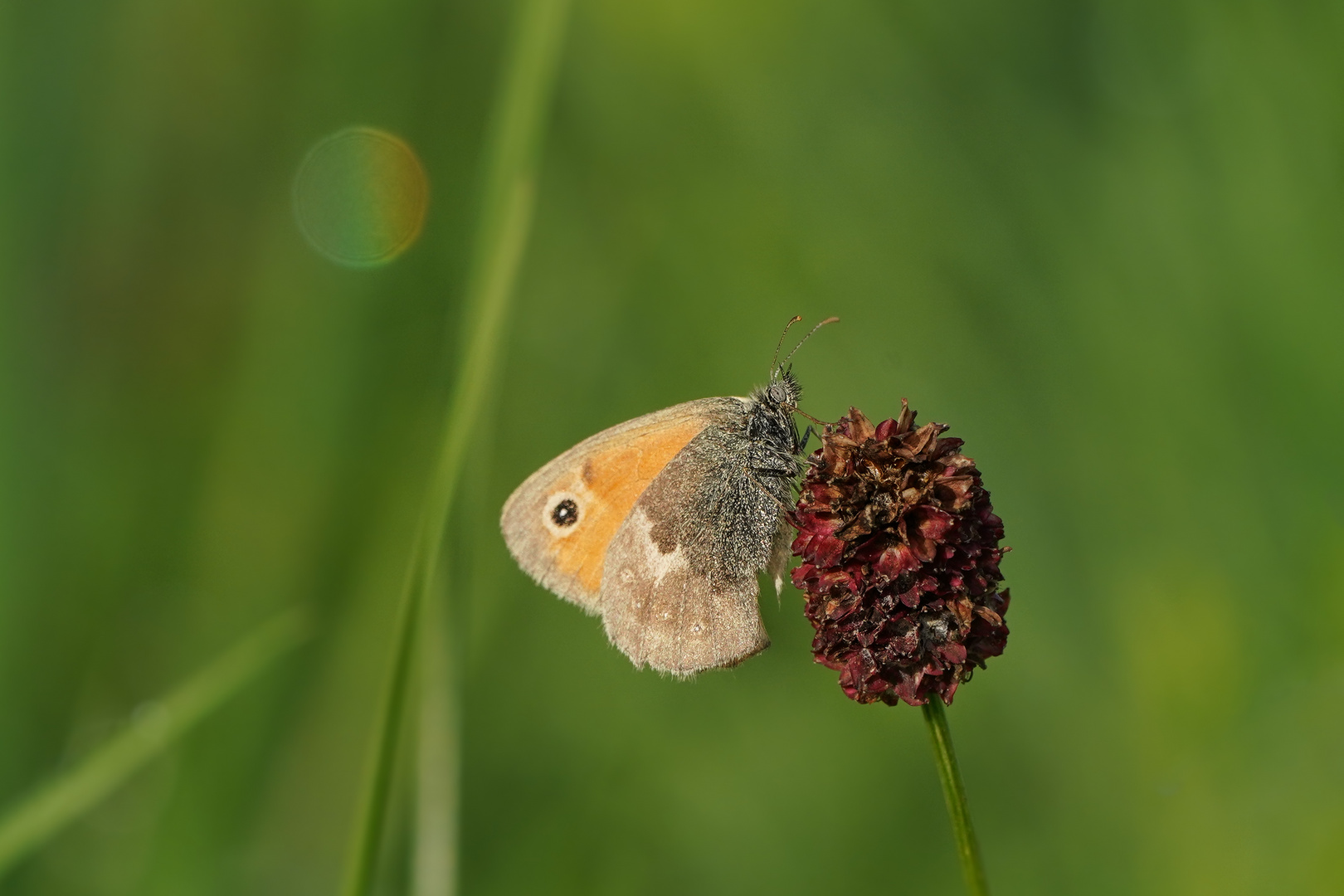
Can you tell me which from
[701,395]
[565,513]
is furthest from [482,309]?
[701,395]

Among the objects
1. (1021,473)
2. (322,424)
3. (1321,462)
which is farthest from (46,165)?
(1321,462)

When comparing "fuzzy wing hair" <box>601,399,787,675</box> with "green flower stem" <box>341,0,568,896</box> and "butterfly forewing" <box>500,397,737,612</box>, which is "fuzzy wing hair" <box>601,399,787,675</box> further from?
"green flower stem" <box>341,0,568,896</box>

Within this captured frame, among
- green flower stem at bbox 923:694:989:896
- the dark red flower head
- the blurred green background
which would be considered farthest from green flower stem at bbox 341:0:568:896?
green flower stem at bbox 923:694:989:896

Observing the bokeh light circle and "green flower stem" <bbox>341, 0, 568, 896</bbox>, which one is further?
the bokeh light circle

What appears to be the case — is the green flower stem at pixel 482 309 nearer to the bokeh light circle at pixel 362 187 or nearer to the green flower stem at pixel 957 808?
the green flower stem at pixel 957 808

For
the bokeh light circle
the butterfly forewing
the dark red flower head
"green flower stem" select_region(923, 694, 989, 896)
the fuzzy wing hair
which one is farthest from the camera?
the bokeh light circle

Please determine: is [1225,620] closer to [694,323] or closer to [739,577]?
[739,577]

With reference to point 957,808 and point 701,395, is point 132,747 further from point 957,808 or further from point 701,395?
point 701,395
